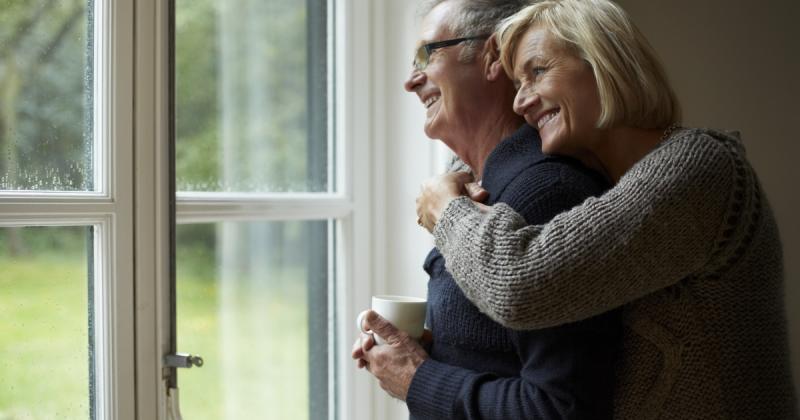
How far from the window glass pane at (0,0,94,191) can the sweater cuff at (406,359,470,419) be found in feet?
2.11

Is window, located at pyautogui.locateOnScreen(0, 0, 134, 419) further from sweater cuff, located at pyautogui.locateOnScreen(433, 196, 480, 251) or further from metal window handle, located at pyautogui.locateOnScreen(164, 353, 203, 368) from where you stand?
sweater cuff, located at pyautogui.locateOnScreen(433, 196, 480, 251)

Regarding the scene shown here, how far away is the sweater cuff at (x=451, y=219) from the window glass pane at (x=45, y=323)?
60 cm

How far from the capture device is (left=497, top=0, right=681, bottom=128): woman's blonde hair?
1164mm

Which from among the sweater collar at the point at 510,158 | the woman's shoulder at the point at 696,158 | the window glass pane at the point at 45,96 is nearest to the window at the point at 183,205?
the window glass pane at the point at 45,96

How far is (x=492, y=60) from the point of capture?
4.57 ft

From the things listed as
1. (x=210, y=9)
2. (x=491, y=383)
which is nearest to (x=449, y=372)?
(x=491, y=383)

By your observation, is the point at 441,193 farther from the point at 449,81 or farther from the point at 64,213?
the point at 64,213

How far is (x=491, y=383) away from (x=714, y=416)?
317 millimetres

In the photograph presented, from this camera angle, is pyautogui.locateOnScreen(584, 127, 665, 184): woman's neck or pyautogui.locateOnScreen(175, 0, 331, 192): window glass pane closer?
pyautogui.locateOnScreen(584, 127, 665, 184): woman's neck

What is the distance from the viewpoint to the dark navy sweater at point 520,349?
1.11m

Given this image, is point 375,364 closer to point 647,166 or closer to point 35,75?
point 647,166

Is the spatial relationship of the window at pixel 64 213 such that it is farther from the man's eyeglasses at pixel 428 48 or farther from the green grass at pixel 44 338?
the man's eyeglasses at pixel 428 48

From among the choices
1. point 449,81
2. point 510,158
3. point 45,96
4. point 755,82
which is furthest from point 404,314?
point 755,82

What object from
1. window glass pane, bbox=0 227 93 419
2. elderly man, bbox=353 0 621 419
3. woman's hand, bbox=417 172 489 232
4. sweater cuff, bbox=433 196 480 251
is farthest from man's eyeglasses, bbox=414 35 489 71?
window glass pane, bbox=0 227 93 419
